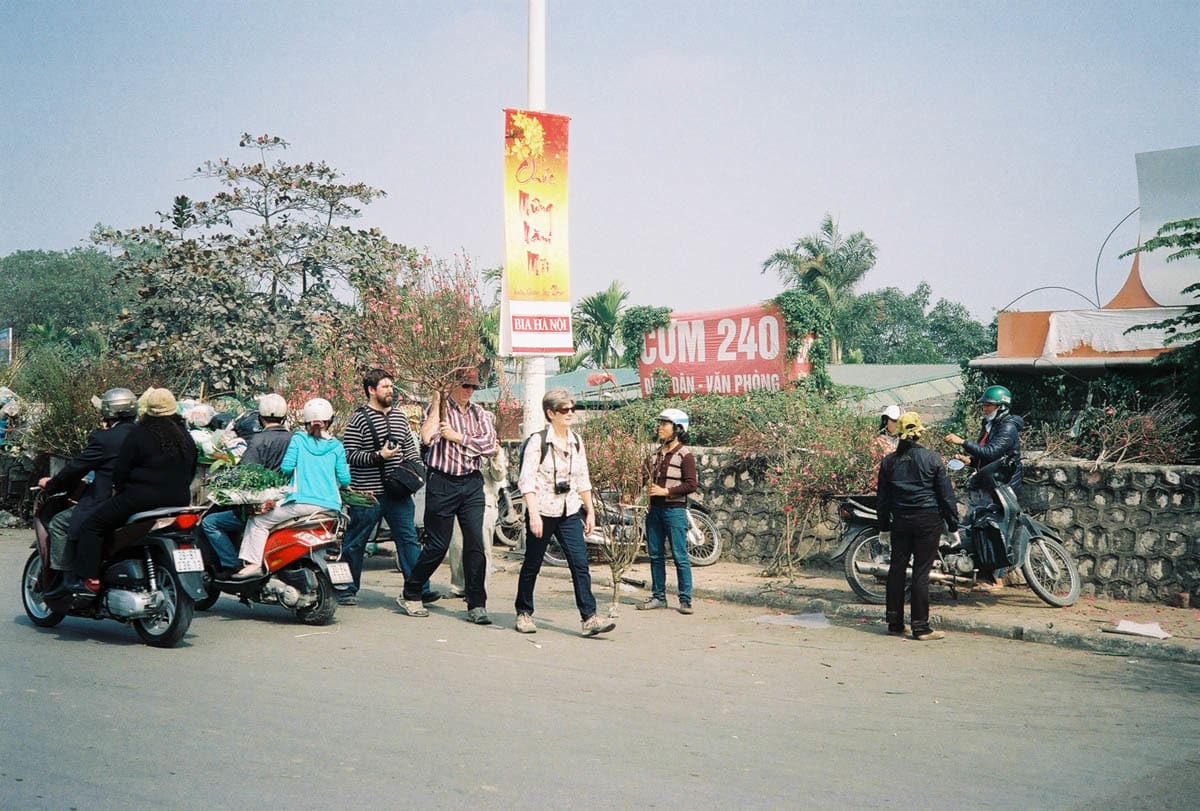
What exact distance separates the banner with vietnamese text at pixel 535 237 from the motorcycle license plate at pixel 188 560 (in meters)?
5.51

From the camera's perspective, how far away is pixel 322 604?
28.3 ft

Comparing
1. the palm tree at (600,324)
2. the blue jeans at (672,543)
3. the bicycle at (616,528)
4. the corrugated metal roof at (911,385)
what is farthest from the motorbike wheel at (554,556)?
the palm tree at (600,324)

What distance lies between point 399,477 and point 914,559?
4508 mm

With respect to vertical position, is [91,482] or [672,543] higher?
[91,482]

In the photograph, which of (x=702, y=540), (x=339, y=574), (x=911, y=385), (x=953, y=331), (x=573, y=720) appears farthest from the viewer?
(x=953, y=331)

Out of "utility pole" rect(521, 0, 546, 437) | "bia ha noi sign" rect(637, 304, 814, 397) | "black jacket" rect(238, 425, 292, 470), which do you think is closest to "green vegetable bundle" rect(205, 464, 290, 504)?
"black jacket" rect(238, 425, 292, 470)

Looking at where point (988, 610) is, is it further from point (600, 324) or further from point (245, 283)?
point (600, 324)

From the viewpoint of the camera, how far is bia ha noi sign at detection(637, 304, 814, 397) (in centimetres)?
1678

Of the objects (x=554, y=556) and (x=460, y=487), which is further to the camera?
(x=554, y=556)

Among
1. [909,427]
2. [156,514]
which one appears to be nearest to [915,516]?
[909,427]

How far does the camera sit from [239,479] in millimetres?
8562

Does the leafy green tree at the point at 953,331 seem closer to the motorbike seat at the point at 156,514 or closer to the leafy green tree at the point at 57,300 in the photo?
the leafy green tree at the point at 57,300

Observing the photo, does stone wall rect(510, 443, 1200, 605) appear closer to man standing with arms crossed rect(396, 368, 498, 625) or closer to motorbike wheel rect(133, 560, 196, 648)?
man standing with arms crossed rect(396, 368, 498, 625)

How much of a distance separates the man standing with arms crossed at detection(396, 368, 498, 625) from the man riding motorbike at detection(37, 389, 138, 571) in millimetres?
2391
